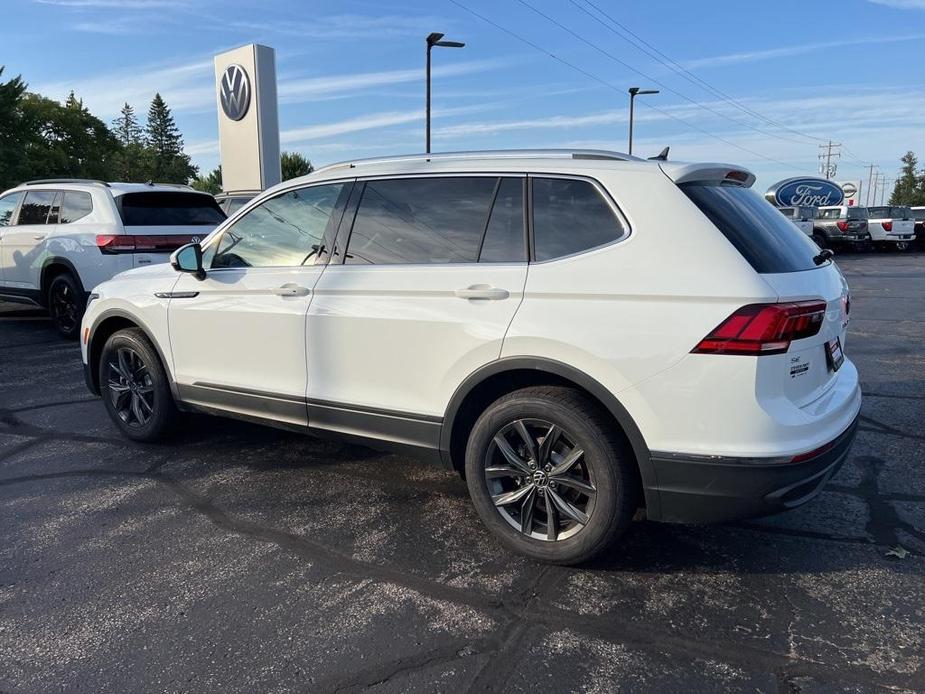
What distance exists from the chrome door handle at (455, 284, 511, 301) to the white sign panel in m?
19.0

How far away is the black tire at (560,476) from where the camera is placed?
2.96 m

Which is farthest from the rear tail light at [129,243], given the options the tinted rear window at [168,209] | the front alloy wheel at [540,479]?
the front alloy wheel at [540,479]

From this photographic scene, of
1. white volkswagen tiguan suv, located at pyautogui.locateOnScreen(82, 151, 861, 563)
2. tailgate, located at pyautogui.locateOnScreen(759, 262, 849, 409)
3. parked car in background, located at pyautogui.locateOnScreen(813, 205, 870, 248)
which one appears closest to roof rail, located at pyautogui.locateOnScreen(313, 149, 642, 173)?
white volkswagen tiguan suv, located at pyautogui.locateOnScreen(82, 151, 861, 563)

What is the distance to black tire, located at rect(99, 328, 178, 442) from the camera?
4.68 metres

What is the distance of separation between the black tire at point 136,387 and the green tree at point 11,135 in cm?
3497

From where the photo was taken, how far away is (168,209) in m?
8.54

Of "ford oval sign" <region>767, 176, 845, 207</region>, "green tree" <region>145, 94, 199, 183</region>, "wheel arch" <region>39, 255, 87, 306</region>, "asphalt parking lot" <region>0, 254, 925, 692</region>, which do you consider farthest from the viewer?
"green tree" <region>145, 94, 199, 183</region>

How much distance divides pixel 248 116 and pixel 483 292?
66.2 feet

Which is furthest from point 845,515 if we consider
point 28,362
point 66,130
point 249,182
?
point 66,130

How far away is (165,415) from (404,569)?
2.34 m

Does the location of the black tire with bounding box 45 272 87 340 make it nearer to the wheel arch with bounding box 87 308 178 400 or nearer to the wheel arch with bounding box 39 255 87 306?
the wheel arch with bounding box 39 255 87 306

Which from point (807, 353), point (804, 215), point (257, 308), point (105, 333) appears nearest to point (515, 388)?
point (807, 353)

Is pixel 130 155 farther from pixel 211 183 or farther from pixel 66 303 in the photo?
pixel 66 303

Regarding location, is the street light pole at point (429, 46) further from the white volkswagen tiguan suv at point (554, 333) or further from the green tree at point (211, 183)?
the green tree at point (211, 183)
